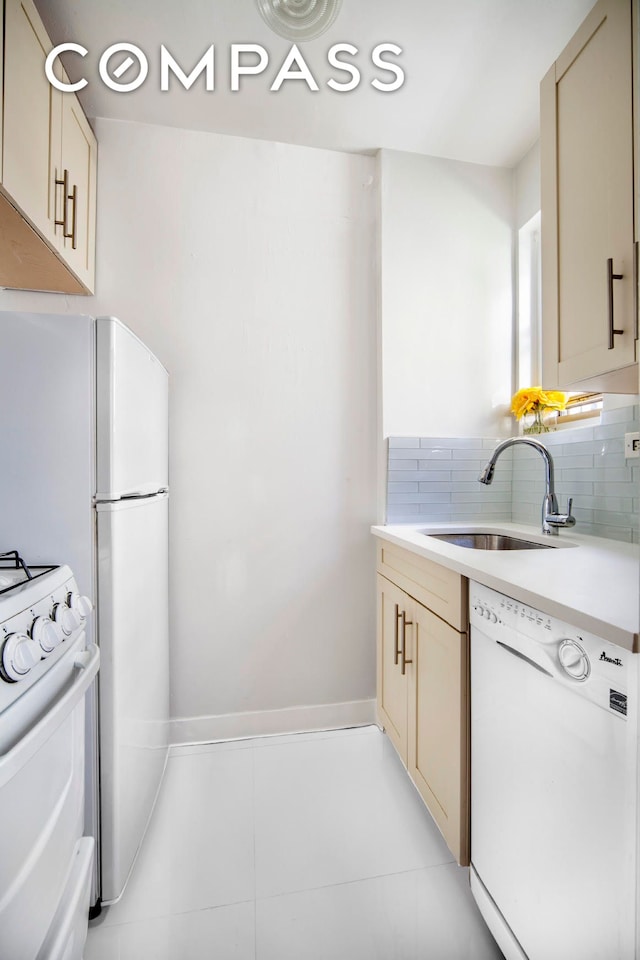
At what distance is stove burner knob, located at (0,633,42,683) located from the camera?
0.64 meters

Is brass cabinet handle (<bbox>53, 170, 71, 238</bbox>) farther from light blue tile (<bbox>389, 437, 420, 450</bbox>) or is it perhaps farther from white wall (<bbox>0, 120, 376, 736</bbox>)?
light blue tile (<bbox>389, 437, 420, 450</bbox>)

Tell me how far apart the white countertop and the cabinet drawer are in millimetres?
45

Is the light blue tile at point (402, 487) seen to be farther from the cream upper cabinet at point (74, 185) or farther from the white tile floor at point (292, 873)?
the cream upper cabinet at point (74, 185)

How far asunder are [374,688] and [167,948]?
1115 millimetres

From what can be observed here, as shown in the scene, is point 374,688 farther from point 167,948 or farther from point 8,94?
point 8,94

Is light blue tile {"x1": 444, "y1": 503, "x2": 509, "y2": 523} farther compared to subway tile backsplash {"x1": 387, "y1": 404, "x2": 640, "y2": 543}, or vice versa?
light blue tile {"x1": 444, "y1": 503, "x2": 509, "y2": 523}

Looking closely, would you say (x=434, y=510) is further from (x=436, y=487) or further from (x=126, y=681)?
(x=126, y=681)

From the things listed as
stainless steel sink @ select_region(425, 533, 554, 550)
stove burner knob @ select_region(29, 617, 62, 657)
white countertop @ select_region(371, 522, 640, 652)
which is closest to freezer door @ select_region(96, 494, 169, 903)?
stove burner knob @ select_region(29, 617, 62, 657)

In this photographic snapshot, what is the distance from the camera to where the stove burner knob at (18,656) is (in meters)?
0.64

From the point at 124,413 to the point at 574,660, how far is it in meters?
1.11

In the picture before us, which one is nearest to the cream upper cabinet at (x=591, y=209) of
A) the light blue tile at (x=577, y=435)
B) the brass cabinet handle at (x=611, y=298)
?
the brass cabinet handle at (x=611, y=298)

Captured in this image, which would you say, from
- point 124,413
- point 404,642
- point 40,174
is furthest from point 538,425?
point 40,174

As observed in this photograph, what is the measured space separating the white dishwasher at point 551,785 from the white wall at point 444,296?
3.57ft

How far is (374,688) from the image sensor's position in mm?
1930
